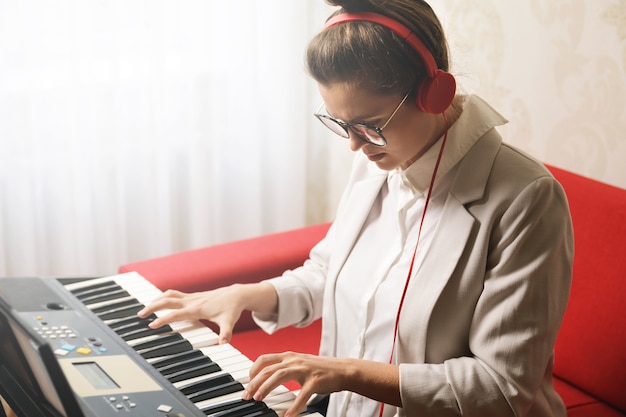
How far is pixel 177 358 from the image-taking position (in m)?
1.61

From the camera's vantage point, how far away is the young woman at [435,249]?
1.50 m

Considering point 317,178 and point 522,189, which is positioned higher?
point 522,189

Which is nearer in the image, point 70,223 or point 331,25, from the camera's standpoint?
point 331,25

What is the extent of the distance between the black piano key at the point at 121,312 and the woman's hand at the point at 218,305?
0.12 feet

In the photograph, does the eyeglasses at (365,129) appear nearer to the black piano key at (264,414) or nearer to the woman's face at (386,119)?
the woman's face at (386,119)

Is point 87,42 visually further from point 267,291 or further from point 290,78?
point 267,291

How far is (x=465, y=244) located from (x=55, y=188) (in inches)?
72.3

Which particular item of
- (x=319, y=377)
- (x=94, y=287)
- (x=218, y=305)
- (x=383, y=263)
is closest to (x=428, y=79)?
(x=383, y=263)

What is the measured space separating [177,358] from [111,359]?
122mm

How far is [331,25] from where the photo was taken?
61.9 inches

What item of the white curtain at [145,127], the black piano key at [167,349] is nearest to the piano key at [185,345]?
the black piano key at [167,349]

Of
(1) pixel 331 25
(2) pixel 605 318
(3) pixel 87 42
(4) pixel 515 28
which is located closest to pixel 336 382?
(1) pixel 331 25

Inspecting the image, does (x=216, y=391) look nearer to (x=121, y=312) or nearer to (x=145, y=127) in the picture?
(x=121, y=312)

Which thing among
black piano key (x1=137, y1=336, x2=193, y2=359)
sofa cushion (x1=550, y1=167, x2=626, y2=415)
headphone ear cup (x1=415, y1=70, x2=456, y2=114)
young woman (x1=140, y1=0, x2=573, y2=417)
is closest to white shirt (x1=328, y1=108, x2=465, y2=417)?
young woman (x1=140, y1=0, x2=573, y2=417)
